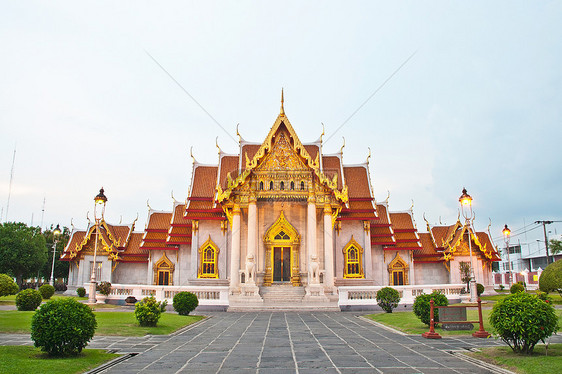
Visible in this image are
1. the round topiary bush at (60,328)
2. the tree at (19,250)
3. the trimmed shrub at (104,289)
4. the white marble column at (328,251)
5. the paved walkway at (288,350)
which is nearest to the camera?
the paved walkway at (288,350)

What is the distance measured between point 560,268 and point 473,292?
4.58 m

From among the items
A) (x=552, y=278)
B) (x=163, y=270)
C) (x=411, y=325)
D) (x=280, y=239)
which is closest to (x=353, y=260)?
(x=280, y=239)

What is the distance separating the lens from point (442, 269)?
3609 centimetres

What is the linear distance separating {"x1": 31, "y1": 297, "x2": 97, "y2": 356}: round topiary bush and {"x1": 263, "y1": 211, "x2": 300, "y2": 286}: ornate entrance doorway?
1975cm

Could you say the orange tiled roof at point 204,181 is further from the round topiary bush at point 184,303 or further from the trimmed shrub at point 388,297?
the trimmed shrub at point 388,297

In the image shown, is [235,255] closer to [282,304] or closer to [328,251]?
[282,304]

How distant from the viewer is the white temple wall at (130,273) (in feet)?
122

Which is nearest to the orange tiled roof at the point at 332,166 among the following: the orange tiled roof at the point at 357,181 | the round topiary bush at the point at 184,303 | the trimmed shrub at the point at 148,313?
the orange tiled roof at the point at 357,181

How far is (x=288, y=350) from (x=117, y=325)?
735cm

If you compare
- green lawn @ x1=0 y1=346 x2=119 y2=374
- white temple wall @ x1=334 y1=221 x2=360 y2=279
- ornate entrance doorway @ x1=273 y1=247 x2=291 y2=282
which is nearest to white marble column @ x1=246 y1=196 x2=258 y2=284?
ornate entrance doorway @ x1=273 y1=247 x2=291 y2=282

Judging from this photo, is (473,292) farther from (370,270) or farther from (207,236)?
(207,236)

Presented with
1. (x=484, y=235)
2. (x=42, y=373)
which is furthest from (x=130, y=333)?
(x=484, y=235)

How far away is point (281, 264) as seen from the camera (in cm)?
2936

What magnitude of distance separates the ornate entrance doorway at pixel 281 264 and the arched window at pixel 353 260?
437 cm
